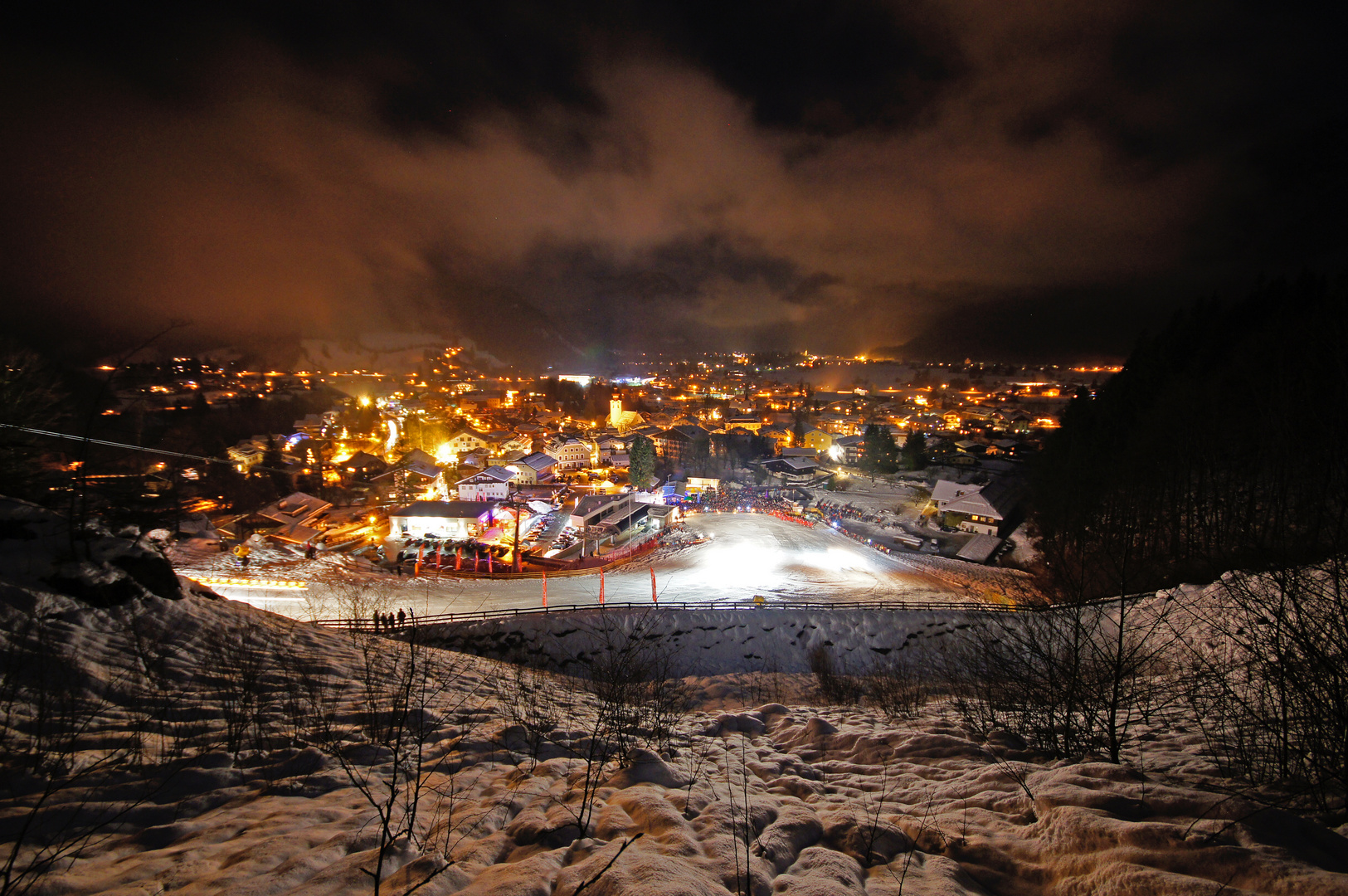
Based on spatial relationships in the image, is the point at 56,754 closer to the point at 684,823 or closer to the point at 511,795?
the point at 511,795

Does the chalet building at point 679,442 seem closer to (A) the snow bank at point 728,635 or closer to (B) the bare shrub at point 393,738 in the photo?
(A) the snow bank at point 728,635

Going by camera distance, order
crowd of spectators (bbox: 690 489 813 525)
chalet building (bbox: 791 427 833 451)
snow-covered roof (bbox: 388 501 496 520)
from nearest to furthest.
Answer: snow-covered roof (bbox: 388 501 496 520)
crowd of spectators (bbox: 690 489 813 525)
chalet building (bbox: 791 427 833 451)

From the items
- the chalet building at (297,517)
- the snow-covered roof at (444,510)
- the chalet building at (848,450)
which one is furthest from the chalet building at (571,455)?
the chalet building at (848,450)

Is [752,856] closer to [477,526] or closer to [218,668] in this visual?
[218,668]

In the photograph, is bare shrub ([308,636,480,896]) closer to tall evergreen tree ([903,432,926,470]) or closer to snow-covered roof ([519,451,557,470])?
snow-covered roof ([519,451,557,470])


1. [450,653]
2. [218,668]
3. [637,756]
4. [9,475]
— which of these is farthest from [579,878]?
[9,475]

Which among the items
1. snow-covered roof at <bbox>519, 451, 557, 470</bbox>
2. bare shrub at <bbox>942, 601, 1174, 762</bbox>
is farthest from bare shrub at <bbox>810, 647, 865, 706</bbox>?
snow-covered roof at <bbox>519, 451, 557, 470</bbox>

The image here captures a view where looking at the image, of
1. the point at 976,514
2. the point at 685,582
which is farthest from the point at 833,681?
the point at 976,514
